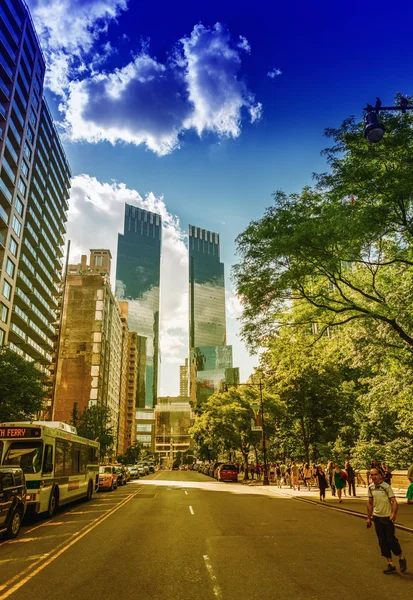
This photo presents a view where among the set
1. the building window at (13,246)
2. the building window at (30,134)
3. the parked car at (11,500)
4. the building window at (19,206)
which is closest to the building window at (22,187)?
the building window at (19,206)

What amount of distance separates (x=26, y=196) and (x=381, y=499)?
6377 centimetres

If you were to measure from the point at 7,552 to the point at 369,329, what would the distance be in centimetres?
1681

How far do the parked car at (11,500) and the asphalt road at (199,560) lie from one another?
421 mm

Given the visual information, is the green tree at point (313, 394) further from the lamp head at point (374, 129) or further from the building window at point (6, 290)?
the building window at point (6, 290)

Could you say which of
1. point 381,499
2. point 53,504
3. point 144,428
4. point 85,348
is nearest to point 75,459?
point 53,504

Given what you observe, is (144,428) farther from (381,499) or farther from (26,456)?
(381,499)

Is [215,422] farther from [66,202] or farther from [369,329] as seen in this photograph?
[66,202]

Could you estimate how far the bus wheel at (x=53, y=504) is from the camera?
15.2m

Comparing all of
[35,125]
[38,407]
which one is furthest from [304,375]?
[35,125]

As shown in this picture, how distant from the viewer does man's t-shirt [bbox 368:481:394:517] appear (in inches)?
289

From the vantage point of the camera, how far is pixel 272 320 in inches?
781

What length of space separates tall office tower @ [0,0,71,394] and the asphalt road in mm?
46149

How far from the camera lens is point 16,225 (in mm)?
58562

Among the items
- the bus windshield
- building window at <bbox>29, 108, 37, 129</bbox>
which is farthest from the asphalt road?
building window at <bbox>29, 108, 37, 129</bbox>
